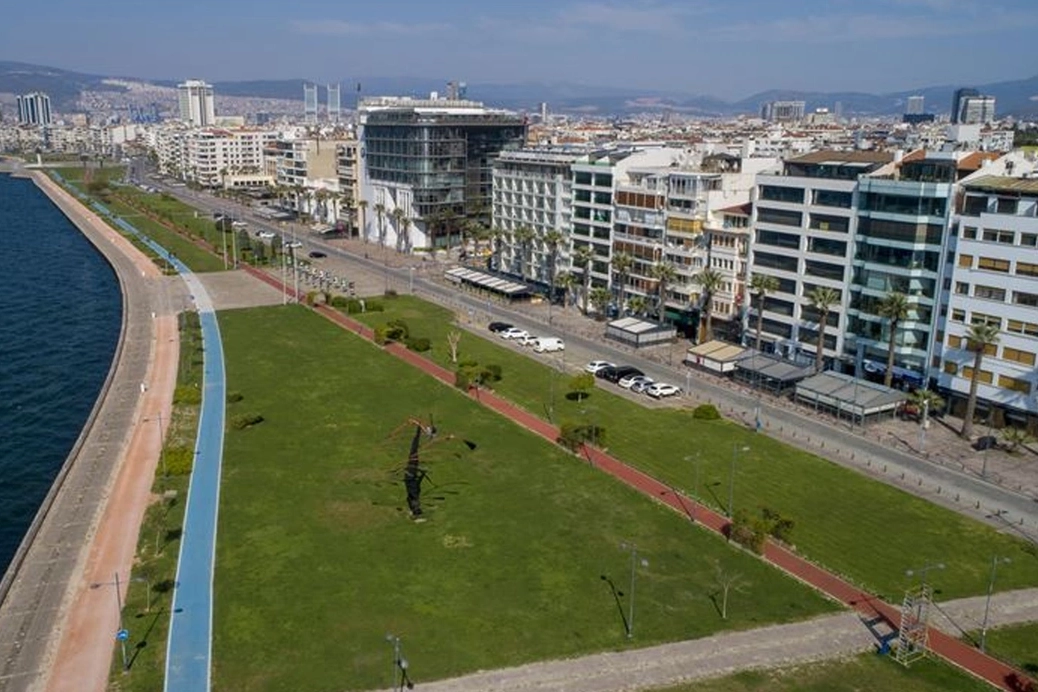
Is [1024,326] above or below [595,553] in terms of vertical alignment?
above

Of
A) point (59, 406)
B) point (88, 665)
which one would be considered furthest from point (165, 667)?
point (59, 406)

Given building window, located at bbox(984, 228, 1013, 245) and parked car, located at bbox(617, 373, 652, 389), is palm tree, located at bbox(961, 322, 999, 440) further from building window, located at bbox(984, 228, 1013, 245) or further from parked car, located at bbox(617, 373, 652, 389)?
parked car, located at bbox(617, 373, 652, 389)

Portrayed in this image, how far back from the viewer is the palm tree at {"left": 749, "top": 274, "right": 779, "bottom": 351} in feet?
338

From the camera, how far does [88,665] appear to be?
47.7 metres

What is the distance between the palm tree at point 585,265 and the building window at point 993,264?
58.1 m

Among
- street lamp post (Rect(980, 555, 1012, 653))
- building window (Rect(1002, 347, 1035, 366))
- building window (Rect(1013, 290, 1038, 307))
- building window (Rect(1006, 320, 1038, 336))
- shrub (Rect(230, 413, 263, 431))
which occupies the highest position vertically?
building window (Rect(1013, 290, 1038, 307))

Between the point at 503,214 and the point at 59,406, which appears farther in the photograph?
the point at 503,214

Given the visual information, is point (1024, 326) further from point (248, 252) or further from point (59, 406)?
point (248, 252)

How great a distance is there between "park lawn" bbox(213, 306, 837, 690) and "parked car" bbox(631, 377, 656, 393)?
18.2 meters

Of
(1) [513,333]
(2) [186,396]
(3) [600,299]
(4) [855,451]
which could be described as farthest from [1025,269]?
(2) [186,396]

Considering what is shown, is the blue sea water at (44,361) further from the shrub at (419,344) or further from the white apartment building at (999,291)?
the white apartment building at (999,291)

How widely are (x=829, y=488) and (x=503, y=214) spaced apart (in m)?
100

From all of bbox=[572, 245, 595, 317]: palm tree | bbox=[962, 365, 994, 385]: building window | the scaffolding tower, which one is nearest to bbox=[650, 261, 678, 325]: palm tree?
bbox=[572, 245, 595, 317]: palm tree

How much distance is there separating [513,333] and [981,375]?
58.0m
